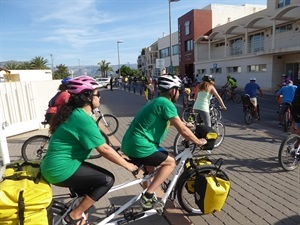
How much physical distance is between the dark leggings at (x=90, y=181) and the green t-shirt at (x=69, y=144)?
0.23 ft

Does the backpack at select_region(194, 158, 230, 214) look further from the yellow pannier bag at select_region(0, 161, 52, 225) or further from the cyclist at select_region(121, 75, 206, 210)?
the yellow pannier bag at select_region(0, 161, 52, 225)

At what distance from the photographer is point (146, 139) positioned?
2.99 metres

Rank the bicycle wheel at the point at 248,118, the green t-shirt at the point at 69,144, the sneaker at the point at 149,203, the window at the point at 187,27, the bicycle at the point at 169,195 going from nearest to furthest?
1. the green t-shirt at the point at 69,144
2. the bicycle at the point at 169,195
3. the sneaker at the point at 149,203
4. the bicycle wheel at the point at 248,118
5. the window at the point at 187,27

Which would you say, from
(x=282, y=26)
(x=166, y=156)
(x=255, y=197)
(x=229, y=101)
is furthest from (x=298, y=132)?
(x=282, y=26)

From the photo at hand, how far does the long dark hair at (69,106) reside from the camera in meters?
2.42

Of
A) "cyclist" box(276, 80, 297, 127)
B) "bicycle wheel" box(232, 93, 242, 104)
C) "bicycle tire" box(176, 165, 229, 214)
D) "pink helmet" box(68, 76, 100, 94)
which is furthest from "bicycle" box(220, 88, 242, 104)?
"pink helmet" box(68, 76, 100, 94)

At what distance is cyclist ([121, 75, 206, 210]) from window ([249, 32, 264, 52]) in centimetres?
2521

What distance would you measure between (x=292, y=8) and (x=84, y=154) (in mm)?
22754

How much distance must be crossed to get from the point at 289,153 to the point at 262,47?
75.9 feet

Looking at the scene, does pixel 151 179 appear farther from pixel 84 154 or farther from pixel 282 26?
pixel 282 26

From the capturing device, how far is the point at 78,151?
2.44 m

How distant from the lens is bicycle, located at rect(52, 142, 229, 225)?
269cm

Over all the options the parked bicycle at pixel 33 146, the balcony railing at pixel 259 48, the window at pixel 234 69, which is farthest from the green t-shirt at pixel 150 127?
the window at pixel 234 69

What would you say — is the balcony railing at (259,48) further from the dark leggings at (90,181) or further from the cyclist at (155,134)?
the dark leggings at (90,181)
